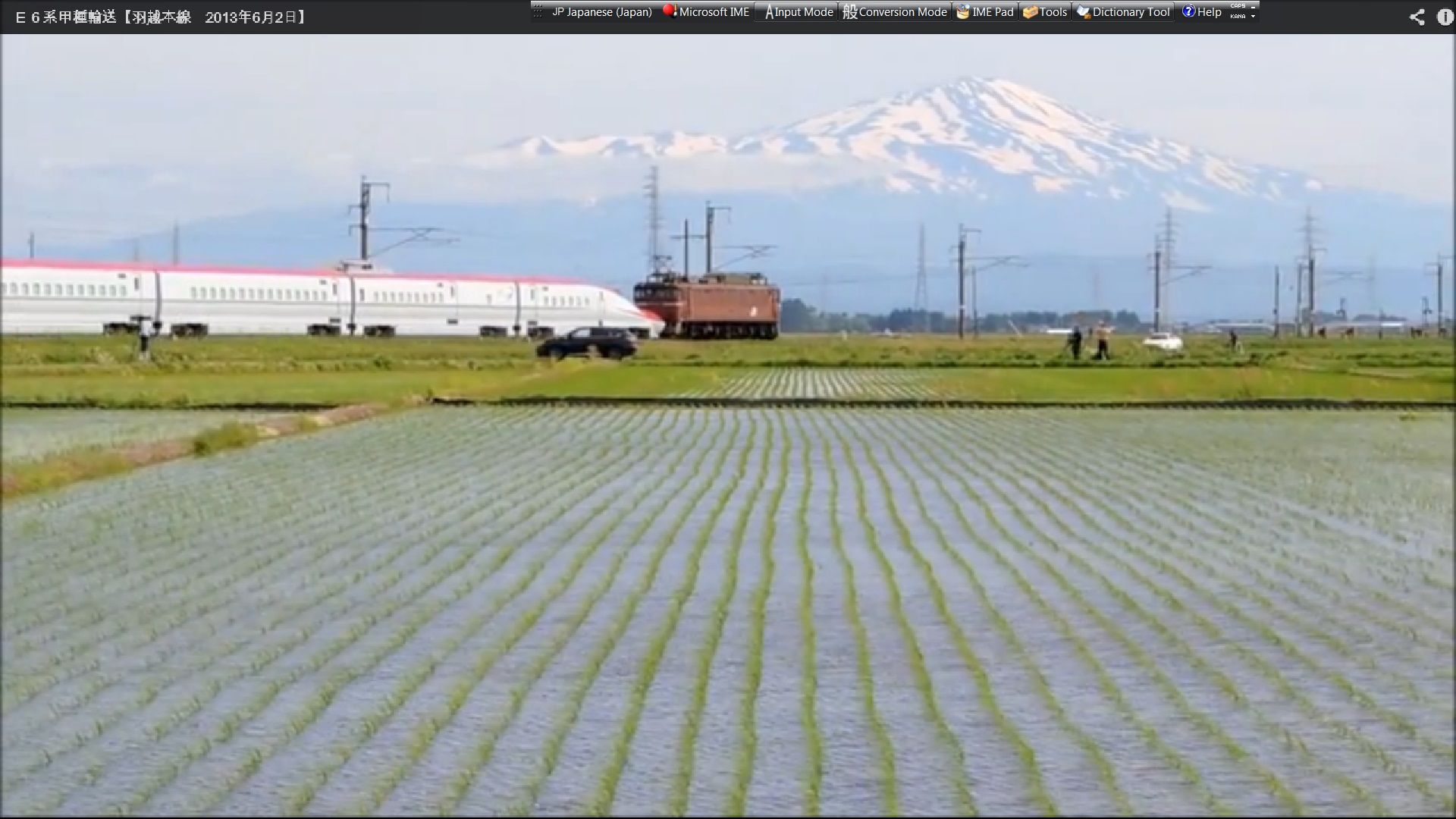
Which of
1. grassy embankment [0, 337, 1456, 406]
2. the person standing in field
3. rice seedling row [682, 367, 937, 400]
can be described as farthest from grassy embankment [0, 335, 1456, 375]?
rice seedling row [682, 367, 937, 400]

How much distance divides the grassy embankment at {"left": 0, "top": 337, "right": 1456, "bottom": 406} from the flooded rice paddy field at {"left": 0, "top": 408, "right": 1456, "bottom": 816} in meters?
1.08

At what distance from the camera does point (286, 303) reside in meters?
29.1

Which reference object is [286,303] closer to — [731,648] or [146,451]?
[146,451]

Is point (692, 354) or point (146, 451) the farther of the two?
point (692, 354)

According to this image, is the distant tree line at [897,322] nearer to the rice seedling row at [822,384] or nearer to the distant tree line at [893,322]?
the distant tree line at [893,322]

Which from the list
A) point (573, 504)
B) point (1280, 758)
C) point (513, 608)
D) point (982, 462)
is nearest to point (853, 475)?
point (982, 462)

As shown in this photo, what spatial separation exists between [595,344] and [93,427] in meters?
25.6

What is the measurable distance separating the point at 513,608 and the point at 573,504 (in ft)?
13.6

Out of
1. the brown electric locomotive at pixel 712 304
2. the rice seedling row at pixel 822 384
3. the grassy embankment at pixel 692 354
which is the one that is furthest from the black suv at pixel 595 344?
the brown electric locomotive at pixel 712 304

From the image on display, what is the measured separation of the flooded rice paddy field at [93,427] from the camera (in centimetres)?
894

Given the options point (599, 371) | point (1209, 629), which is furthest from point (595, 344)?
point (1209, 629)

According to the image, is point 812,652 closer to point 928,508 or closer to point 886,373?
point 928,508

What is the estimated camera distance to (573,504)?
11359 mm

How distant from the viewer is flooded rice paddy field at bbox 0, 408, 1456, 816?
4430 millimetres
